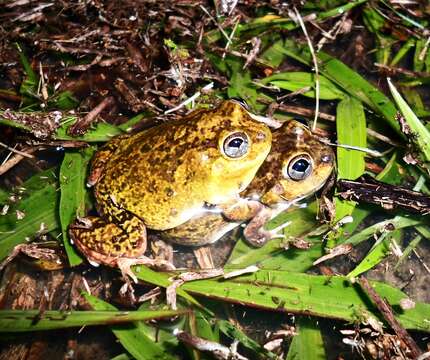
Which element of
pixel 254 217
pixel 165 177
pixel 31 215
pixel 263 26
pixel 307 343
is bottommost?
pixel 307 343

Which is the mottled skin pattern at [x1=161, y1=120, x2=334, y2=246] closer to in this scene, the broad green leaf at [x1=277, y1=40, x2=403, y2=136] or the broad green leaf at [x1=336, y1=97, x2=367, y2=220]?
the broad green leaf at [x1=336, y1=97, x2=367, y2=220]

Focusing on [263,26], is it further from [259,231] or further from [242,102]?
[259,231]

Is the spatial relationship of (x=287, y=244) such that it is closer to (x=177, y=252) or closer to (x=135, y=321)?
(x=177, y=252)

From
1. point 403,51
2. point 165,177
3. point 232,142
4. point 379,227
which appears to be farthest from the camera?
point 403,51

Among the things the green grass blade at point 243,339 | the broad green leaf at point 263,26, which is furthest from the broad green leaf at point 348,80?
the green grass blade at point 243,339

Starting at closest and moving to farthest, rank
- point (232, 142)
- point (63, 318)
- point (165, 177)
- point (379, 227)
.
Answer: point (63, 318), point (232, 142), point (165, 177), point (379, 227)

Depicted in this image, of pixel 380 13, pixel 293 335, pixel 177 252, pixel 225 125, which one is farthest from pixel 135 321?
pixel 380 13

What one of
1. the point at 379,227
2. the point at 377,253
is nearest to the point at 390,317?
the point at 377,253
